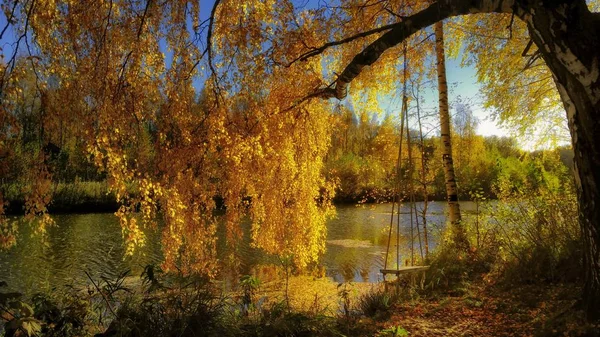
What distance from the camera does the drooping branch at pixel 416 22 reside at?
12.4 ft

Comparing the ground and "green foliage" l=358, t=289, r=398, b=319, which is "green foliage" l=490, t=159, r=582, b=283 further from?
"green foliage" l=358, t=289, r=398, b=319

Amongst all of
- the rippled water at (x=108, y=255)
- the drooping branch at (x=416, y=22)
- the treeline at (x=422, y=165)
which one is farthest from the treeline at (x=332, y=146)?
the drooping branch at (x=416, y=22)

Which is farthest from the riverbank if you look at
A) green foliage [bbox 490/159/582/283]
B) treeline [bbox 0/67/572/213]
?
treeline [bbox 0/67/572/213]

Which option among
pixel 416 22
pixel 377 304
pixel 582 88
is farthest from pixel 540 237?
pixel 416 22

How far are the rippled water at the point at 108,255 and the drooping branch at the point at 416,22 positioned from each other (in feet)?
12.0

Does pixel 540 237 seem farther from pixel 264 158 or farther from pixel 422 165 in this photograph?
pixel 264 158

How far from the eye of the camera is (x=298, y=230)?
729 centimetres

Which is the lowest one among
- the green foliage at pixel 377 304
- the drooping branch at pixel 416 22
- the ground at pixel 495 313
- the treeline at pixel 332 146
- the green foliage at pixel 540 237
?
the green foliage at pixel 377 304

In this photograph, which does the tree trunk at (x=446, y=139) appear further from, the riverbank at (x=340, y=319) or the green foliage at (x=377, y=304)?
the green foliage at (x=377, y=304)

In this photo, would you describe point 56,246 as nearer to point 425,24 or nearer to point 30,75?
point 30,75

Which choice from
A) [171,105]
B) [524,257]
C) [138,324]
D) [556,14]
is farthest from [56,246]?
[556,14]

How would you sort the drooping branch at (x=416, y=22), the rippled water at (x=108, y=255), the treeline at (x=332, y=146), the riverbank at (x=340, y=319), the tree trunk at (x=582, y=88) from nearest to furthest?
the tree trunk at (x=582, y=88), the riverbank at (x=340, y=319), the drooping branch at (x=416, y=22), the treeline at (x=332, y=146), the rippled water at (x=108, y=255)

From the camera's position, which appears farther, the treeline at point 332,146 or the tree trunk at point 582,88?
the treeline at point 332,146

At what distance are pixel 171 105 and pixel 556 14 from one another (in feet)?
13.3
